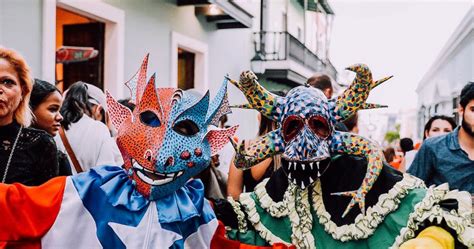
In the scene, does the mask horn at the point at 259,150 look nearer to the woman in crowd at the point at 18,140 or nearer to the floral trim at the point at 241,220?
the floral trim at the point at 241,220

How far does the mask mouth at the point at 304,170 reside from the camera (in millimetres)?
1960

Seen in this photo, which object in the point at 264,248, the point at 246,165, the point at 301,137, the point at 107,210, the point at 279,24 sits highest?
the point at 279,24

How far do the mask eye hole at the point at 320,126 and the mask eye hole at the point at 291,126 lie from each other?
4 centimetres

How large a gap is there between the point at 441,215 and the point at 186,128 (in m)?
0.98

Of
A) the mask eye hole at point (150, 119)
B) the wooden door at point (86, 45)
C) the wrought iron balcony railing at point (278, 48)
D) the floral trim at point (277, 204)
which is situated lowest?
the floral trim at point (277, 204)

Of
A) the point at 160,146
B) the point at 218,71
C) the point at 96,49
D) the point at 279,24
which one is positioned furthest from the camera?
the point at 279,24

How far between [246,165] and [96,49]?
16.4ft

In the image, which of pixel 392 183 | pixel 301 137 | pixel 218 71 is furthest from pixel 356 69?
pixel 218 71

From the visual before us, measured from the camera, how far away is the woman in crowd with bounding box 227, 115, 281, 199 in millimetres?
2912

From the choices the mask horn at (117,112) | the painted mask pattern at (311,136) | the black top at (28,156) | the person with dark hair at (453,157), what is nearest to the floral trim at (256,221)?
the painted mask pattern at (311,136)

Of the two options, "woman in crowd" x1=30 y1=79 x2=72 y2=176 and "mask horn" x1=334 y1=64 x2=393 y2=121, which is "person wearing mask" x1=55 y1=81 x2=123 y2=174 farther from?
"mask horn" x1=334 y1=64 x2=393 y2=121

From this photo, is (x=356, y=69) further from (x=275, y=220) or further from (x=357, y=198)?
(x=275, y=220)

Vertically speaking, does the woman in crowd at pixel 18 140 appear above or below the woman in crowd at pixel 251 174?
above

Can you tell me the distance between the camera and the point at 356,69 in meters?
1.98
